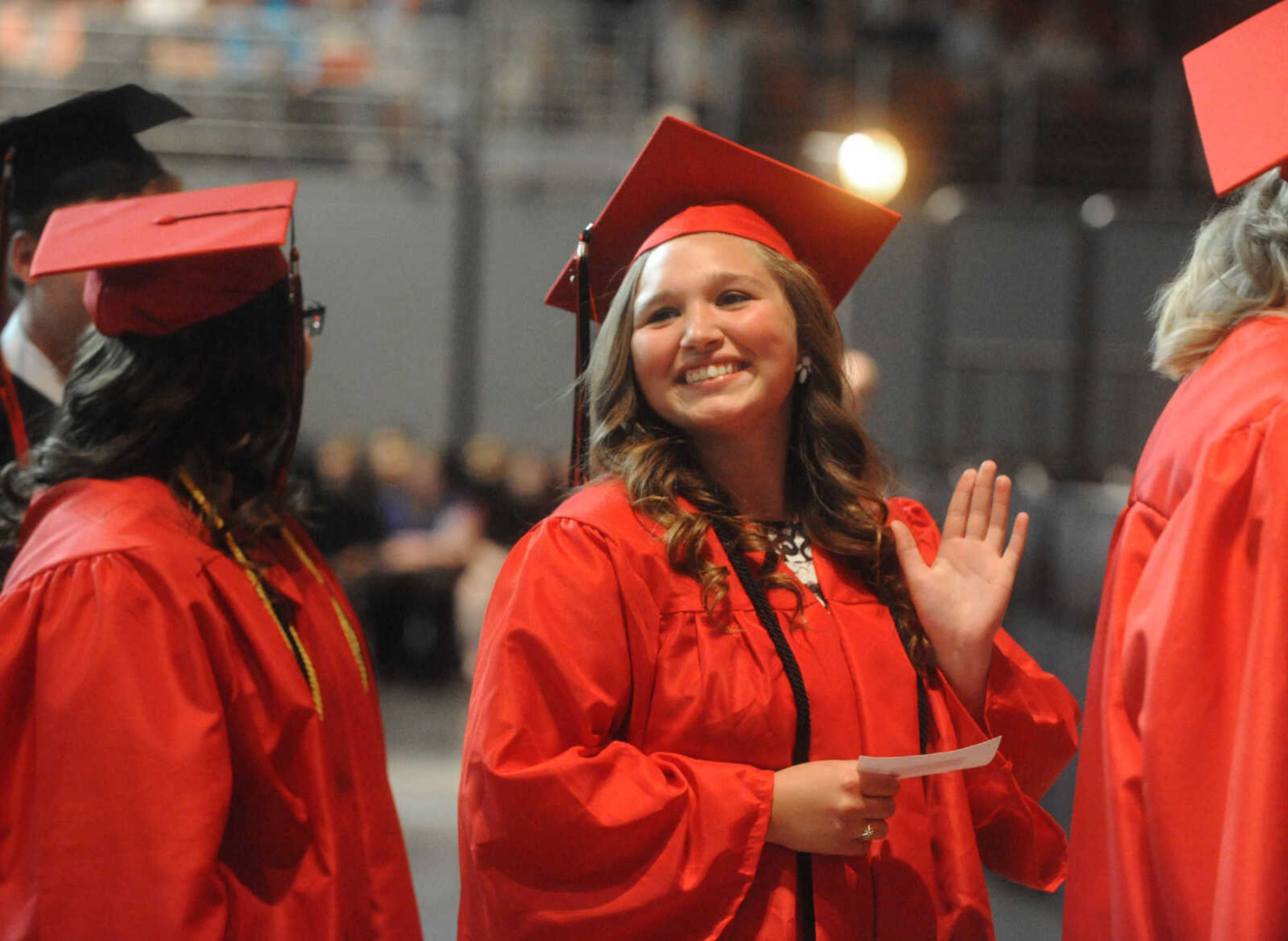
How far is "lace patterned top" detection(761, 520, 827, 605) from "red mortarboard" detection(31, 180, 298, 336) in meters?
0.76

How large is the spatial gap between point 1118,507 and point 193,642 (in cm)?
313

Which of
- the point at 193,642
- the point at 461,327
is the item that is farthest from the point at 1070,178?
Result: the point at 193,642

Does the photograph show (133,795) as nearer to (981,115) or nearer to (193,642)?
(193,642)

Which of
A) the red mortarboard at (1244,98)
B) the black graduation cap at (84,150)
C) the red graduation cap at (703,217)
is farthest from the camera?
the black graduation cap at (84,150)

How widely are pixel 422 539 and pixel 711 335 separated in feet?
18.9

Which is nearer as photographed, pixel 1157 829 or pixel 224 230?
pixel 1157 829

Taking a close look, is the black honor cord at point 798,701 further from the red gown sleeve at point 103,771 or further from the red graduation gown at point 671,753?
the red gown sleeve at point 103,771

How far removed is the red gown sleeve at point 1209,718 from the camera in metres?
1.18

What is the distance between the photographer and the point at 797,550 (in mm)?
1719

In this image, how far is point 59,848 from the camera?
1.43m

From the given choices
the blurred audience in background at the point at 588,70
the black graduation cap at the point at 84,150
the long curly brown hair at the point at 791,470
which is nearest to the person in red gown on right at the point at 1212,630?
the long curly brown hair at the point at 791,470

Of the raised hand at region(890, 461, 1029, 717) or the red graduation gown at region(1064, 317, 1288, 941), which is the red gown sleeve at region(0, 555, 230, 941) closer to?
the raised hand at region(890, 461, 1029, 717)

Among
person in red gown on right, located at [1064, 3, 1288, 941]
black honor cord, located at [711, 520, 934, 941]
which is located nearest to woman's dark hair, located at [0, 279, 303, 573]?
black honor cord, located at [711, 520, 934, 941]

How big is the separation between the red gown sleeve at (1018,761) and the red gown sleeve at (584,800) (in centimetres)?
33
